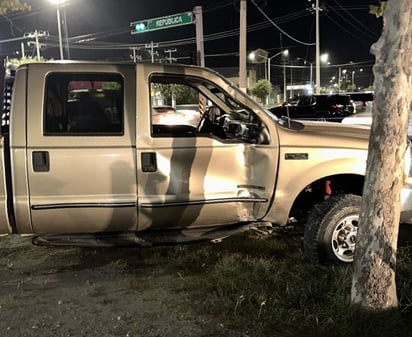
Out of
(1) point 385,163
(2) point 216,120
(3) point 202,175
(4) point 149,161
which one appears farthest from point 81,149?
(1) point 385,163

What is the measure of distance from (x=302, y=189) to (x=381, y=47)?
69.4 inches

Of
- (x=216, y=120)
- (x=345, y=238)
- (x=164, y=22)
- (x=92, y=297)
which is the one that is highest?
(x=164, y=22)

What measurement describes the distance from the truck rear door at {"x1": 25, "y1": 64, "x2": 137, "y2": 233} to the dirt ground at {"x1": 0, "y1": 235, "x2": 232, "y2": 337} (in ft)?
1.64

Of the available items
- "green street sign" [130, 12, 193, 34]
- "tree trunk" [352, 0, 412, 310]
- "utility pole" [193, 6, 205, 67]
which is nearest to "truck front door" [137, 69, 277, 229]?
"tree trunk" [352, 0, 412, 310]

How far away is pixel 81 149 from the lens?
4.45 m

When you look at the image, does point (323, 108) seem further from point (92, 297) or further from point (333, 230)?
point (92, 297)

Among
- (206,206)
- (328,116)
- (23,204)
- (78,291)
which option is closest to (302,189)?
(206,206)

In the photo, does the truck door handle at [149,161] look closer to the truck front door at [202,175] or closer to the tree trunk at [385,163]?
the truck front door at [202,175]

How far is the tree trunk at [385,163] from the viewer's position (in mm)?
3293

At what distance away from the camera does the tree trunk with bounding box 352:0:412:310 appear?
329 centimetres

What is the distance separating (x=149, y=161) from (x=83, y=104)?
82cm

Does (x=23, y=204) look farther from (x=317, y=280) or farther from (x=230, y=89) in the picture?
(x=317, y=280)

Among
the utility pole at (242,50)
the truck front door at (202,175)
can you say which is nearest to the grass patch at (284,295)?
the truck front door at (202,175)

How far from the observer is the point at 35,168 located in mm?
4391
